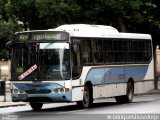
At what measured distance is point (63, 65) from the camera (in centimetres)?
2314

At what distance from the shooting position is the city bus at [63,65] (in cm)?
2311

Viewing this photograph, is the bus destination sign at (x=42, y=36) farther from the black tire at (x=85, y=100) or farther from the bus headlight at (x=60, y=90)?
the black tire at (x=85, y=100)

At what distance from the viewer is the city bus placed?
23.1 metres

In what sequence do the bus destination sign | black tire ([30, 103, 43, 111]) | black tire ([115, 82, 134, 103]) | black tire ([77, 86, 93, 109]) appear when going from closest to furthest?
the bus destination sign
black tire ([77, 86, 93, 109])
black tire ([30, 103, 43, 111])
black tire ([115, 82, 134, 103])

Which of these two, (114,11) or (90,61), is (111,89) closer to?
(90,61)

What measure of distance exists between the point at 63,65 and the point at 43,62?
0.70 m

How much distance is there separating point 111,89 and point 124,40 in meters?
2.66

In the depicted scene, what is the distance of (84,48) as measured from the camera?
24672 millimetres

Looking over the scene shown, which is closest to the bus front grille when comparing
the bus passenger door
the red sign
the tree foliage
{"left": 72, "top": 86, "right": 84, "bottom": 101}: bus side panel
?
the red sign

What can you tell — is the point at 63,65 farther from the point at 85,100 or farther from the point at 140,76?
the point at 140,76

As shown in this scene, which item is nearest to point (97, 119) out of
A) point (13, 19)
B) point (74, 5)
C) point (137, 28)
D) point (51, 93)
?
point (51, 93)

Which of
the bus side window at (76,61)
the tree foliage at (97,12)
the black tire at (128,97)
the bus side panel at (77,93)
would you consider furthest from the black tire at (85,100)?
the tree foliage at (97,12)

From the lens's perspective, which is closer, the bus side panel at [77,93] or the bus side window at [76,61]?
the bus side panel at [77,93]

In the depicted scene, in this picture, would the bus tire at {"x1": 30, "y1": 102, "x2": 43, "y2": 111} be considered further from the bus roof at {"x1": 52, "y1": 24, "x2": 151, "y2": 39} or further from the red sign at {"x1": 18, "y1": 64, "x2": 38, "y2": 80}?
the bus roof at {"x1": 52, "y1": 24, "x2": 151, "y2": 39}
